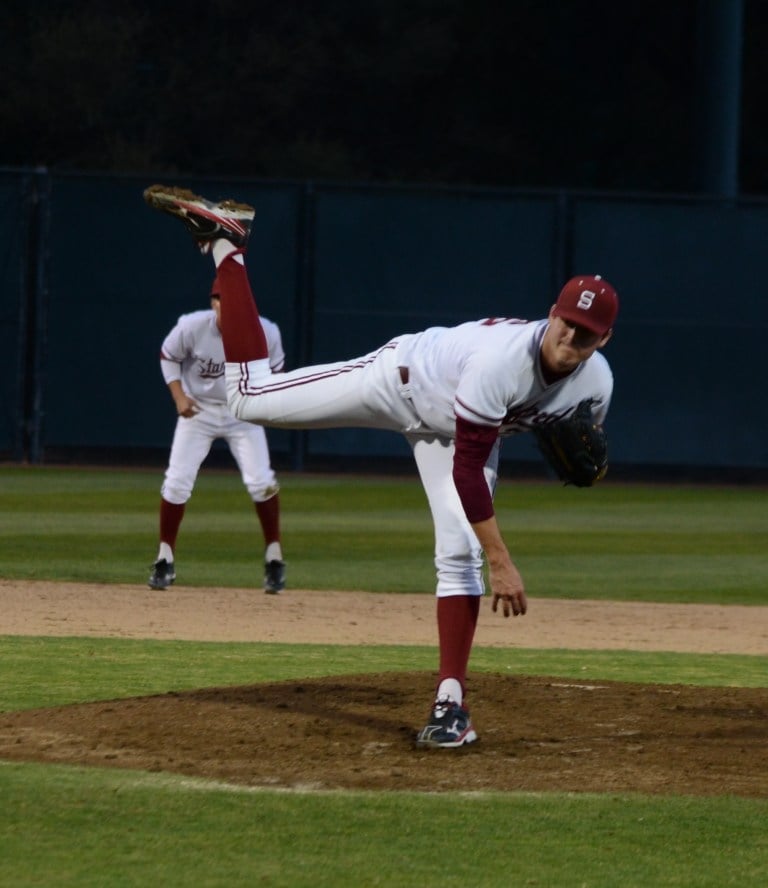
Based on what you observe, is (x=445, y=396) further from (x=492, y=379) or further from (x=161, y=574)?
(x=161, y=574)

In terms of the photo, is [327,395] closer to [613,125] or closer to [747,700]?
[747,700]

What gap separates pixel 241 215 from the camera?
6891mm

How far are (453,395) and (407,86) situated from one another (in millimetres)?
29595

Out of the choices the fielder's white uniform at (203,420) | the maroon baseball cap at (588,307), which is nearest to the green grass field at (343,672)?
the fielder's white uniform at (203,420)

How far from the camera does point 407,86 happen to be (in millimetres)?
34500

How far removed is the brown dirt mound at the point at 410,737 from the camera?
5.25 metres

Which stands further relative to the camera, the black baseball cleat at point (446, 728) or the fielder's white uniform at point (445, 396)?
the black baseball cleat at point (446, 728)

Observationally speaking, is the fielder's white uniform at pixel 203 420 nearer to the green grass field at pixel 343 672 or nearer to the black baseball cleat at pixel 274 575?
the black baseball cleat at pixel 274 575

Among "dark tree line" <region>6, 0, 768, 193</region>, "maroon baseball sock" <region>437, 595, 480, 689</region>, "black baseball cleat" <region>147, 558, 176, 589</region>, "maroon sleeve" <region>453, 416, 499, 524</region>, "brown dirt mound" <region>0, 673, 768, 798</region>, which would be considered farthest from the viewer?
"dark tree line" <region>6, 0, 768, 193</region>

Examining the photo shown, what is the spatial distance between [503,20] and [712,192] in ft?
36.5

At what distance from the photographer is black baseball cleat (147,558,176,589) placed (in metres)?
10.3

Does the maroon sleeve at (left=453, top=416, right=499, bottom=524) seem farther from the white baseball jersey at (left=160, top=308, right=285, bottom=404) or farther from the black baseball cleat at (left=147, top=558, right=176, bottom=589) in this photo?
the black baseball cleat at (left=147, top=558, right=176, bottom=589)

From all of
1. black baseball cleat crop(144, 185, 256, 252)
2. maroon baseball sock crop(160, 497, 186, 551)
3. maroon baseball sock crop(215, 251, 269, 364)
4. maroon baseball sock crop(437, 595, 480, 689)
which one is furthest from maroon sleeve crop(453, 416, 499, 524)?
maroon baseball sock crop(160, 497, 186, 551)

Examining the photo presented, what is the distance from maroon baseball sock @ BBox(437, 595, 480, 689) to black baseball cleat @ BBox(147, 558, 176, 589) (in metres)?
4.62
